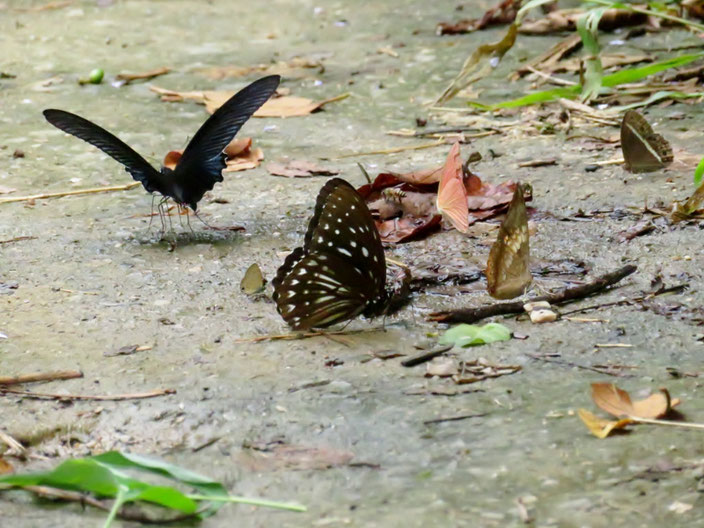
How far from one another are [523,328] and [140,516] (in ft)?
3.98

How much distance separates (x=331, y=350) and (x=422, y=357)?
0.84ft

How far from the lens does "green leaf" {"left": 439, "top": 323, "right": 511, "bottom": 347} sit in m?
2.46

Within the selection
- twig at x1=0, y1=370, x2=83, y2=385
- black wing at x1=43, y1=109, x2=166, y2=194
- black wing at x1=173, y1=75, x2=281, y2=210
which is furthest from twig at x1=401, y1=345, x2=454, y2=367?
black wing at x1=43, y1=109, x2=166, y2=194

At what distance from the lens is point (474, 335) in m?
2.47

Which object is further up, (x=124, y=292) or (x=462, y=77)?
(x=462, y=77)

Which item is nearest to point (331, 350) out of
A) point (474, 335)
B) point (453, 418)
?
point (474, 335)

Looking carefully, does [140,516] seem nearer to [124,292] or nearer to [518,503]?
[518,503]

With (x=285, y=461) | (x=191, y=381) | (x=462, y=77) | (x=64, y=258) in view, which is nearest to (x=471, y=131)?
(x=462, y=77)

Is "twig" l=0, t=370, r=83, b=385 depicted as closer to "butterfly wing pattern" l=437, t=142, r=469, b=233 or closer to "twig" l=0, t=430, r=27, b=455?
"twig" l=0, t=430, r=27, b=455

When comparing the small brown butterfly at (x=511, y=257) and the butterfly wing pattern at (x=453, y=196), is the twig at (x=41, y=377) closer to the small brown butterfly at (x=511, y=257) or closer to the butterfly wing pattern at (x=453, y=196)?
the small brown butterfly at (x=511, y=257)

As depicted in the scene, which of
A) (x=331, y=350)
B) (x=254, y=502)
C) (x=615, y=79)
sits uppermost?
(x=615, y=79)

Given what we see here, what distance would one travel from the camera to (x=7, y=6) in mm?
7676

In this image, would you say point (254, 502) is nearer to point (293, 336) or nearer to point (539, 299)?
point (293, 336)

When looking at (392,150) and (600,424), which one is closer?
(600,424)
